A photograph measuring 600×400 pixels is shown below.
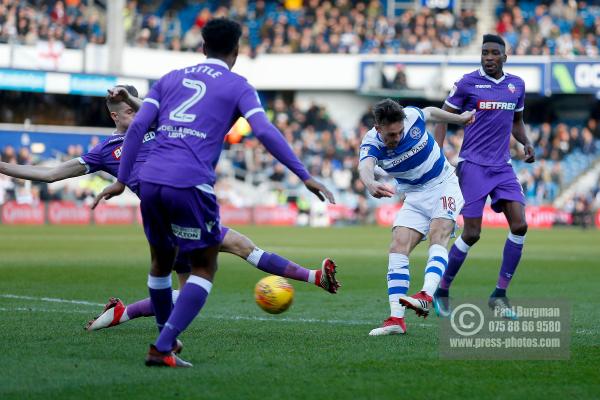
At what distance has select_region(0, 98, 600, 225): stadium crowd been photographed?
40031 mm

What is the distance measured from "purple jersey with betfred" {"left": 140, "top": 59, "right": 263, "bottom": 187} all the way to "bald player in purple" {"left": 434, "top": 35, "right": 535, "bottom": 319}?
4.34 metres

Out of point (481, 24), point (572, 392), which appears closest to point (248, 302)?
point (572, 392)

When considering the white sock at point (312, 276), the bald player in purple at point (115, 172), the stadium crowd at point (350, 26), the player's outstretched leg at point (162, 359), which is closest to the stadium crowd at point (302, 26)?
the stadium crowd at point (350, 26)

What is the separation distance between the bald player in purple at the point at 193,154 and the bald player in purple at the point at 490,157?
4.15m

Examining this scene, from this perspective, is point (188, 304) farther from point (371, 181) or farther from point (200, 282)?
point (371, 181)

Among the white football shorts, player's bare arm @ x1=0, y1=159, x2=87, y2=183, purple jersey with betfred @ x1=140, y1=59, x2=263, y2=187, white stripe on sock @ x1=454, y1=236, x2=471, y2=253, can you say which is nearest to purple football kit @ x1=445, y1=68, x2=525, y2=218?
white stripe on sock @ x1=454, y1=236, x2=471, y2=253

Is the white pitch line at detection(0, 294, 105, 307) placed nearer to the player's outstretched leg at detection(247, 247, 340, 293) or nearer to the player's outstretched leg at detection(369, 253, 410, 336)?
the player's outstretched leg at detection(247, 247, 340, 293)

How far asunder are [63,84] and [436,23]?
55.4ft

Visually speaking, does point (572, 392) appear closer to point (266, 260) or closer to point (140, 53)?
point (266, 260)

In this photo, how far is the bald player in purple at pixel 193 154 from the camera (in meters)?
6.84

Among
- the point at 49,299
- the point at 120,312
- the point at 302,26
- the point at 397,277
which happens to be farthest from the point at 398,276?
the point at 302,26

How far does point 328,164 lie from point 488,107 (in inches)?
1213

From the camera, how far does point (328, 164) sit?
41.6 metres

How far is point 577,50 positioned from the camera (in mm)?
44000
